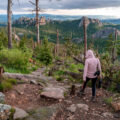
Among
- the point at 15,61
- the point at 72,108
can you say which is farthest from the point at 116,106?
the point at 15,61

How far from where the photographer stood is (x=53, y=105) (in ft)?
19.0

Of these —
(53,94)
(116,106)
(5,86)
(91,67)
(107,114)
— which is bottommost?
(107,114)

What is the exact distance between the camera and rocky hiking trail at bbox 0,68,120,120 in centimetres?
518

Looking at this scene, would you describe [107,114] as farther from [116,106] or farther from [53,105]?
[53,105]

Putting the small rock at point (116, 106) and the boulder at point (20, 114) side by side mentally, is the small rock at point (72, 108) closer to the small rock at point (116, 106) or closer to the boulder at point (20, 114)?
the small rock at point (116, 106)

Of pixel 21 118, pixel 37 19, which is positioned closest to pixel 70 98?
pixel 21 118

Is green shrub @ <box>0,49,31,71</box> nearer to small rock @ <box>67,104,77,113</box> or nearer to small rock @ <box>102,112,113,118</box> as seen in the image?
small rock @ <box>67,104,77,113</box>

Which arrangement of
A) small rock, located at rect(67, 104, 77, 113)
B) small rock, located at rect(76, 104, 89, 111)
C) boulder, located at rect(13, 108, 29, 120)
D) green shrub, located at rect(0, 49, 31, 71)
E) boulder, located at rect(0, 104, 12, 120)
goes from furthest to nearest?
green shrub, located at rect(0, 49, 31, 71)
small rock, located at rect(76, 104, 89, 111)
small rock, located at rect(67, 104, 77, 113)
boulder, located at rect(13, 108, 29, 120)
boulder, located at rect(0, 104, 12, 120)

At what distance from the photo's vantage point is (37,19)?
2500cm

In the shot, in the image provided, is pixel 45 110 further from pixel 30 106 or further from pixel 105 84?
pixel 105 84

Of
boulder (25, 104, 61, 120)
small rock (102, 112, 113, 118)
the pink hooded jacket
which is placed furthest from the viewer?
the pink hooded jacket

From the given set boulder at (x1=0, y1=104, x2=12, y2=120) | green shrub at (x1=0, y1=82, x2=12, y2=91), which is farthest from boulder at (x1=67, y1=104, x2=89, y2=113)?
green shrub at (x1=0, y1=82, x2=12, y2=91)

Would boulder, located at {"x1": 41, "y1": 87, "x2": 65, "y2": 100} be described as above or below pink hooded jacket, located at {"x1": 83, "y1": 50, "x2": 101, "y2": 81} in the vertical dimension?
below

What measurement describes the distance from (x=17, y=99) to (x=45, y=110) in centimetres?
134
